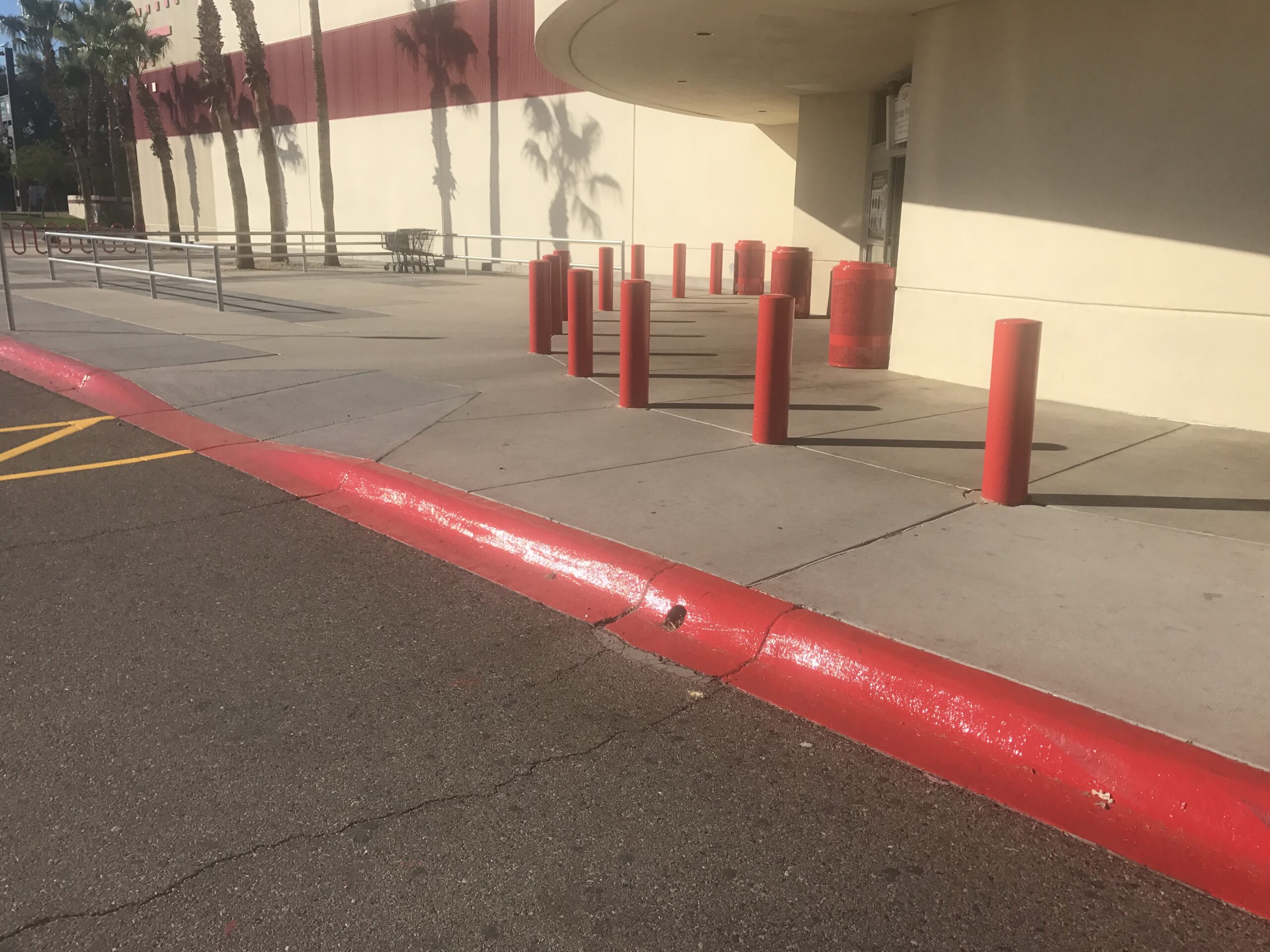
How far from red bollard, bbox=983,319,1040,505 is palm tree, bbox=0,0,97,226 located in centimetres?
5985

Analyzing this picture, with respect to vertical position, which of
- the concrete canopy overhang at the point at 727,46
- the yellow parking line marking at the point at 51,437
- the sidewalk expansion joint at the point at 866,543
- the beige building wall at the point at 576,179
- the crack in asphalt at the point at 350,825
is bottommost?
the crack in asphalt at the point at 350,825

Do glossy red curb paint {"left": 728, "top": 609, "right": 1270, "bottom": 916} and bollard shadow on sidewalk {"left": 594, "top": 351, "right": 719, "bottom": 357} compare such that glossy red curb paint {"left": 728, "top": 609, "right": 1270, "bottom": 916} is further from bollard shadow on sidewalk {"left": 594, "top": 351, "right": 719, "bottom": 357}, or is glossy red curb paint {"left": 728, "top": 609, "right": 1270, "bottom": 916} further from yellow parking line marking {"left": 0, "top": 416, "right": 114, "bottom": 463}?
bollard shadow on sidewalk {"left": 594, "top": 351, "right": 719, "bottom": 357}

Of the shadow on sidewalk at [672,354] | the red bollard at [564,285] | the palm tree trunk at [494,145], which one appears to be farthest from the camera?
the palm tree trunk at [494,145]

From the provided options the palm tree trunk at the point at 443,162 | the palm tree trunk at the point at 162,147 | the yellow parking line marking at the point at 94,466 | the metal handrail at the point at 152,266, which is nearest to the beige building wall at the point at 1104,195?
the yellow parking line marking at the point at 94,466

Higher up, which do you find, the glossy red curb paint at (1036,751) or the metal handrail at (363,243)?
the metal handrail at (363,243)

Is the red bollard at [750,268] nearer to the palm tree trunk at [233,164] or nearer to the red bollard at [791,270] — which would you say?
the red bollard at [791,270]

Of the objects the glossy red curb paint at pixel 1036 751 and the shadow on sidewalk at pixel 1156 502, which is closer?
the glossy red curb paint at pixel 1036 751

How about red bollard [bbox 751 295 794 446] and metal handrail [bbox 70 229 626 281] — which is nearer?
red bollard [bbox 751 295 794 446]

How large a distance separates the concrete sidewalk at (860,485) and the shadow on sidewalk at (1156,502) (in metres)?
0.02

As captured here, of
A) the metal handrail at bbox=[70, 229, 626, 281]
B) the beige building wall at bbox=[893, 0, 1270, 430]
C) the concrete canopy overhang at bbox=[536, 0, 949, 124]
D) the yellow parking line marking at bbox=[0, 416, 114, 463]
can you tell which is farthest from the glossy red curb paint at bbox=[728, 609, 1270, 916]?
A: the metal handrail at bbox=[70, 229, 626, 281]

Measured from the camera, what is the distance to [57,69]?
70.7 meters

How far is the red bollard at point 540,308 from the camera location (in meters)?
11.3

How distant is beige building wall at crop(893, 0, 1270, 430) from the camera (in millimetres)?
7797

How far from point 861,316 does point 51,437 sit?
7.36 m
